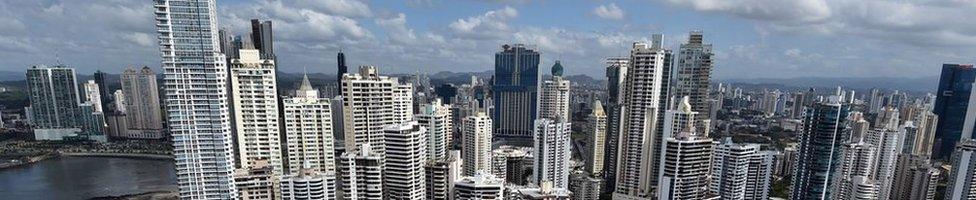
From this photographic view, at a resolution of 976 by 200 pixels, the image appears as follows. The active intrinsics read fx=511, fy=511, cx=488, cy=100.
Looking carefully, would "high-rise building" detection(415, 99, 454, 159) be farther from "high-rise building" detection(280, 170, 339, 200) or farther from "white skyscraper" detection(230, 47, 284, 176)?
"high-rise building" detection(280, 170, 339, 200)

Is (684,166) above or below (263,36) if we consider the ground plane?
below

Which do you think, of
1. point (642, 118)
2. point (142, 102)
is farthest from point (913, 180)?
point (142, 102)

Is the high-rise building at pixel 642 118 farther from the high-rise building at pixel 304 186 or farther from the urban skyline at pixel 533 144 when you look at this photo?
the high-rise building at pixel 304 186

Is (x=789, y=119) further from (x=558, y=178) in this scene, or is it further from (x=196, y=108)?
(x=196, y=108)

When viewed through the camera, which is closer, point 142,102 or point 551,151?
point 551,151

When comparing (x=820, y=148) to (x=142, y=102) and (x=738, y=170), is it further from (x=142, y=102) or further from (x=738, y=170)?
(x=142, y=102)
